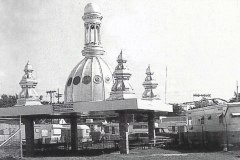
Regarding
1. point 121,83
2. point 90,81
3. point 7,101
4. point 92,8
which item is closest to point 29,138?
point 90,81

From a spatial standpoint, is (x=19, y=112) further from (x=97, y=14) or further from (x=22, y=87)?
(x=97, y=14)

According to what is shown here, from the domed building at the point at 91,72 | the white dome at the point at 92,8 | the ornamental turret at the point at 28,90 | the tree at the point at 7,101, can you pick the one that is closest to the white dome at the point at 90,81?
the domed building at the point at 91,72

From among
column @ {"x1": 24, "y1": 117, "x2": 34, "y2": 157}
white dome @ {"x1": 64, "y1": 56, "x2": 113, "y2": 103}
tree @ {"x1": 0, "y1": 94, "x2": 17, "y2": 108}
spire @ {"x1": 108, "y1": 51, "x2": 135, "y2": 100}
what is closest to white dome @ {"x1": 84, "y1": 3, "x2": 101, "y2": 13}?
white dome @ {"x1": 64, "y1": 56, "x2": 113, "y2": 103}

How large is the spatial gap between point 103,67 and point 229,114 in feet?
51.2

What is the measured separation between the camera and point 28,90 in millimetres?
40438

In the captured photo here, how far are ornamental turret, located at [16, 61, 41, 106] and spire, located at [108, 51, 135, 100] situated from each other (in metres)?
9.67

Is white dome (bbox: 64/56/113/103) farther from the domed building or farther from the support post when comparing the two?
the support post

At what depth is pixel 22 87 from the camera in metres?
40.9

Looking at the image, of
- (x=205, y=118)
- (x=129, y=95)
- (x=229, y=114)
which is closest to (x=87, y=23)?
(x=129, y=95)

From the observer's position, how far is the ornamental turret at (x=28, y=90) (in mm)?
40250

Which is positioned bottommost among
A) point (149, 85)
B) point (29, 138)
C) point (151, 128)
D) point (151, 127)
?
point (29, 138)

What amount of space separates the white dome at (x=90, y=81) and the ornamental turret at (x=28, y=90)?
4178mm

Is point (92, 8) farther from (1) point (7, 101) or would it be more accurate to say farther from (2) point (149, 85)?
(1) point (7, 101)

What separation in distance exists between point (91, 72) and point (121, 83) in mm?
8123
